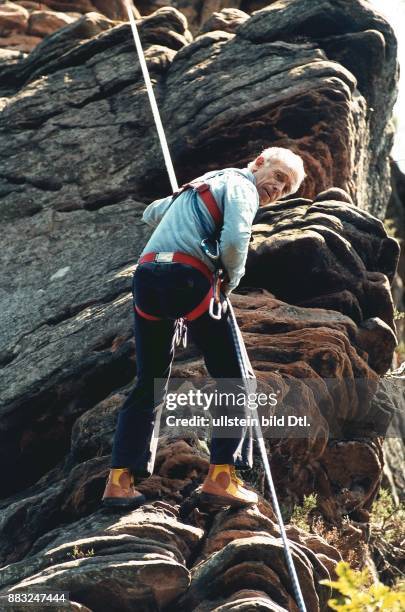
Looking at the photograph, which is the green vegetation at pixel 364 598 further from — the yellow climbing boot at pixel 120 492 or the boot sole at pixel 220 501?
the yellow climbing boot at pixel 120 492

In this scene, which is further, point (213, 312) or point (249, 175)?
point (249, 175)

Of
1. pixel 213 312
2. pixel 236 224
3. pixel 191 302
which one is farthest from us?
pixel 213 312

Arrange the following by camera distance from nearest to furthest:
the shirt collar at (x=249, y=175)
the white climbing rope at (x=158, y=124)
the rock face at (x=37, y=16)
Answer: the shirt collar at (x=249, y=175)
the white climbing rope at (x=158, y=124)
the rock face at (x=37, y=16)

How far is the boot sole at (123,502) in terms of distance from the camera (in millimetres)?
9641

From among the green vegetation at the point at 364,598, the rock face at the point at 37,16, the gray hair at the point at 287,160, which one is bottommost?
the green vegetation at the point at 364,598

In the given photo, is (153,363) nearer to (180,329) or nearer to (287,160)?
(180,329)

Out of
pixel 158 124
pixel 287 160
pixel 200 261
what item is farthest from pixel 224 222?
pixel 158 124

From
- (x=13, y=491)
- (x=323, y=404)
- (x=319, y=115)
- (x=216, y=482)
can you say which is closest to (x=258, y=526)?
(x=216, y=482)

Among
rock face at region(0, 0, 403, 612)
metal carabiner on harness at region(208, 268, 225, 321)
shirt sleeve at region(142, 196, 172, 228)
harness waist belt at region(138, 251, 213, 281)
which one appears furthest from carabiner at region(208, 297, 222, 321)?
rock face at region(0, 0, 403, 612)

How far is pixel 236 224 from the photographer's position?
9195 millimetres

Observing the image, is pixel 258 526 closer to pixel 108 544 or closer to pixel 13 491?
pixel 108 544

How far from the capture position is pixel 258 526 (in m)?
9.61

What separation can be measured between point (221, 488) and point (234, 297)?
303 centimetres

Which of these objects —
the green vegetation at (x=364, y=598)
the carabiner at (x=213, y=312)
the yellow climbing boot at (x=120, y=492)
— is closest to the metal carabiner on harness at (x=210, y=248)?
the carabiner at (x=213, y=312)
